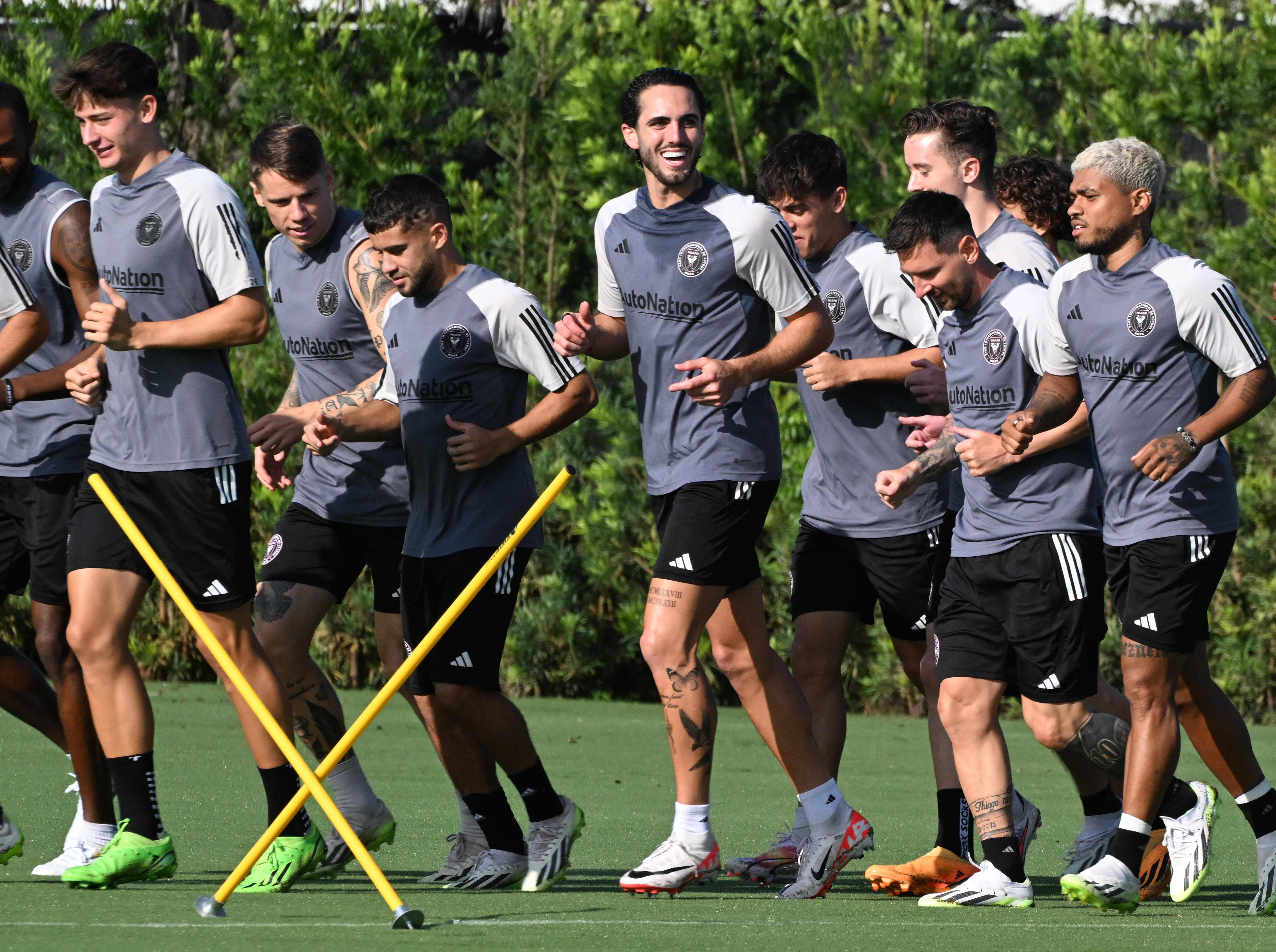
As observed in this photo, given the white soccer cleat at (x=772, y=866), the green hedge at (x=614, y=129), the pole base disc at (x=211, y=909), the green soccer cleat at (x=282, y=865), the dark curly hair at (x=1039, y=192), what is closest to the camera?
the pole base disc at (x=211, y=909)

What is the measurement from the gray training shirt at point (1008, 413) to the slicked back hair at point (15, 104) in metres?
3.14

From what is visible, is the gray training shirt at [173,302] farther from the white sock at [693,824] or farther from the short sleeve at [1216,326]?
the short sleeve at [1216,326]

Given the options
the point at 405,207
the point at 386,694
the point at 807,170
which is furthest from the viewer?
the point at 807,170

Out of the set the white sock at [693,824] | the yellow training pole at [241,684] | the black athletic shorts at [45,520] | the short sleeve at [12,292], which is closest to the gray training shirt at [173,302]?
the yellow training pole at [241,684]

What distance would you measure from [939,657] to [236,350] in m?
7.74

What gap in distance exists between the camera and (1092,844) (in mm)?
6180

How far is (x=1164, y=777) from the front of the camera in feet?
18.1

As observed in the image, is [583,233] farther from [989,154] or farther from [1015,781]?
[989,154]

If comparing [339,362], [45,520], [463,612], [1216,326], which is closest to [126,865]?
[463,612]

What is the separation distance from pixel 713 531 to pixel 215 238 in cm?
181

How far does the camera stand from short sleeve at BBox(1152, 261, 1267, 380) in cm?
548

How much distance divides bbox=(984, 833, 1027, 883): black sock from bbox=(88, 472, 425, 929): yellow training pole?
1.76 meters

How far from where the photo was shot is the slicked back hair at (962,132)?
6.59 metres

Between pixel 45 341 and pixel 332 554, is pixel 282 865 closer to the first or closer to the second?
pixel 332 554
